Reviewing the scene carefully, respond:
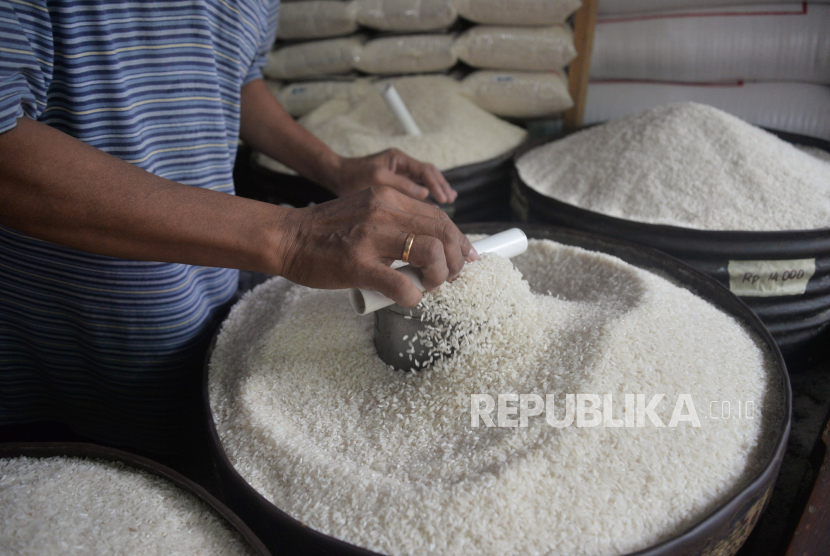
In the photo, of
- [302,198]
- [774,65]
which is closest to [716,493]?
[302,198]

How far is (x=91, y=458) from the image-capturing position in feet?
2.20

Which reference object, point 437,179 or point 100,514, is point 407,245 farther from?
point 437,179

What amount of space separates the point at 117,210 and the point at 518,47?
1.55 m

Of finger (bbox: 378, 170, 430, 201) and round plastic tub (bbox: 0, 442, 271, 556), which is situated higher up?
finger (bbox: 378, 170, 430, 201)

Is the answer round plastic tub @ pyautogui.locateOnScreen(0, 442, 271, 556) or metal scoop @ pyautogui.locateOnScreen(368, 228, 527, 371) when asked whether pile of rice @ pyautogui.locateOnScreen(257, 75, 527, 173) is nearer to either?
metal scoop @ pyautogui.locateOnScreen(368, 228, 527, 371)

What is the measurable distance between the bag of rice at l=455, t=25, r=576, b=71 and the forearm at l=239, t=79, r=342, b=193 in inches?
34.0

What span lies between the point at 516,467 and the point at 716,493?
0.22m

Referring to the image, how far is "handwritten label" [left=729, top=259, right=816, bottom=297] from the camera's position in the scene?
1070 millimetres

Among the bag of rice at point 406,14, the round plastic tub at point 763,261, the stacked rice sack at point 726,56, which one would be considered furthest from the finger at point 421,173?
the stacked rice sack at point 726,56

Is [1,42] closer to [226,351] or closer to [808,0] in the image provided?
[226,351]

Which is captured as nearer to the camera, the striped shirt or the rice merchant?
the rice merchant

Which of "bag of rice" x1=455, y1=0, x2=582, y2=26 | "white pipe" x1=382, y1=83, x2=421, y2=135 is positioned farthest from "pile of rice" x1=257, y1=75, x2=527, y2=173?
"bag of rice" x1=455, y1=0, x2=582, y2=26

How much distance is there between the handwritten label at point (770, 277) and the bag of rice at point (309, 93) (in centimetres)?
147

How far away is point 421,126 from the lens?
5.92 ft
